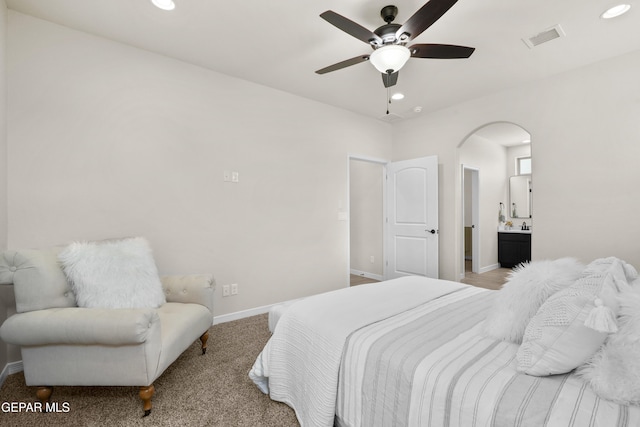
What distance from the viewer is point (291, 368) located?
1614 mm

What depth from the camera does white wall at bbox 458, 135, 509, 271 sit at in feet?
18.2

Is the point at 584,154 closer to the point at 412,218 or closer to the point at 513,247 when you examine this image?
the point at 412,218

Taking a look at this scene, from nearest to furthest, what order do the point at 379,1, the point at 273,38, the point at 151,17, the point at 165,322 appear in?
1. the point at 165,322
2. the point at 379,1
3. the point at 151,17
4. the point at 273,38

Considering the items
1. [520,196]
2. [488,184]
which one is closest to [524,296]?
[488,184]

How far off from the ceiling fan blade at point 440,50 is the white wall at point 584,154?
1856mm

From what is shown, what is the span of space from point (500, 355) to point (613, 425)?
39cm

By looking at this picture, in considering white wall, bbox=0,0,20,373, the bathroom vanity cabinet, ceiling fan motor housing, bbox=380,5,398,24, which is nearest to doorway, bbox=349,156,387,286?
ceiling fan motor housing, bbox=380,5,398,24

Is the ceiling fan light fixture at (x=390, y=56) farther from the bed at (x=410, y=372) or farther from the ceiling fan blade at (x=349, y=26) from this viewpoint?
the bed at (x=410, y=372)

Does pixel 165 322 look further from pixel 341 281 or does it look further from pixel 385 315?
pixel 341 281

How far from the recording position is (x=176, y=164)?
2.86m

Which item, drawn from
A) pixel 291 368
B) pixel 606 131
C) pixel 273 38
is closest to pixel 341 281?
pixel 291 368

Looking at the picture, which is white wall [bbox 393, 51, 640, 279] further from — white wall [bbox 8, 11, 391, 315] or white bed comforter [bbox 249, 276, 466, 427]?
white wall [bbox 8, 11, 391, 315]

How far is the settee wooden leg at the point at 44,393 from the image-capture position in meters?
1.71

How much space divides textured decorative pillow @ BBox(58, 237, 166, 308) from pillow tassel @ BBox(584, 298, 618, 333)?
2.34 meters
